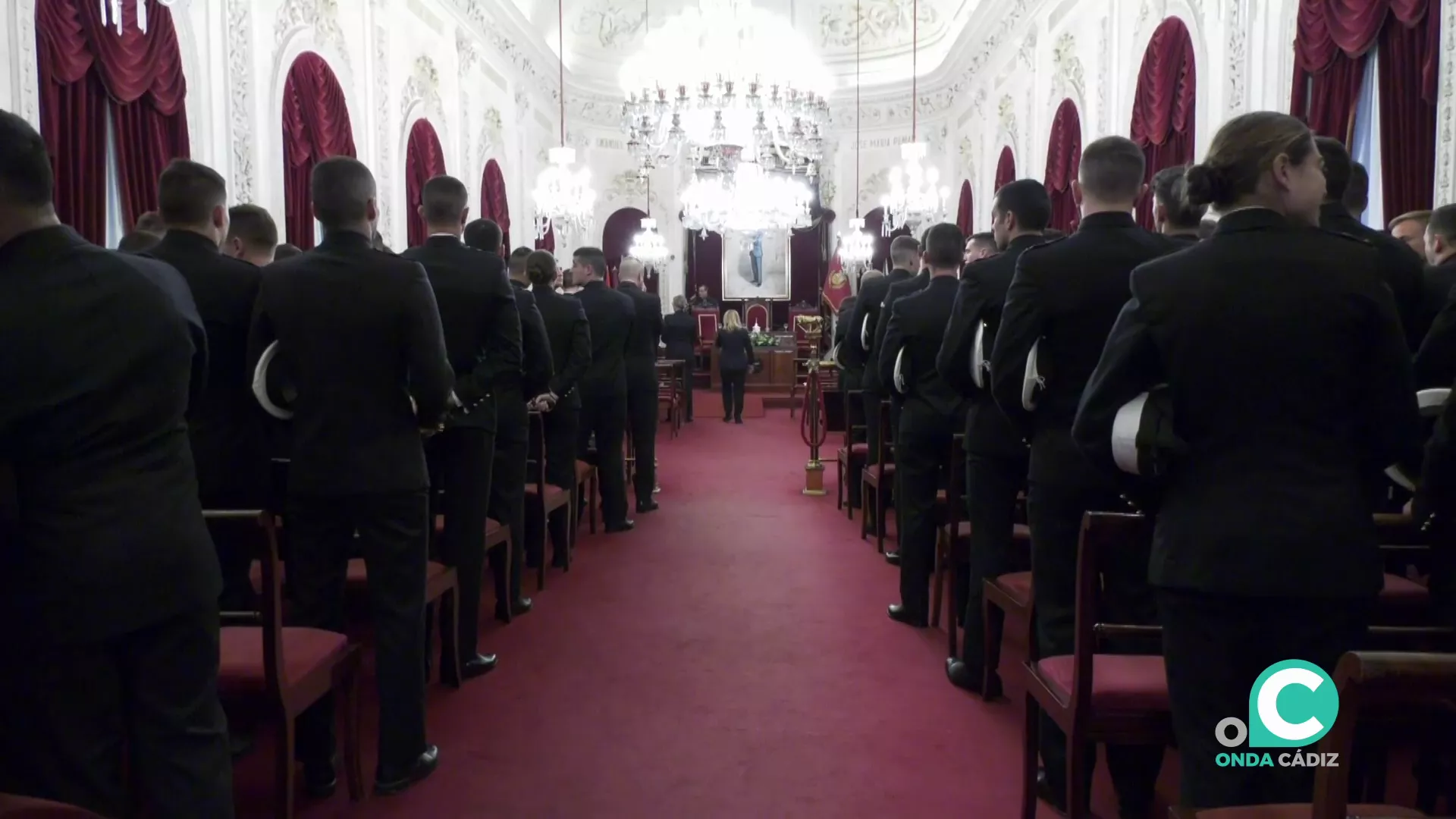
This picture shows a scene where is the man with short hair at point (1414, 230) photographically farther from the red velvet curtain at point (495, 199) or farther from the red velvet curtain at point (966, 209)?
the red velvet curtain at point (966, 209)

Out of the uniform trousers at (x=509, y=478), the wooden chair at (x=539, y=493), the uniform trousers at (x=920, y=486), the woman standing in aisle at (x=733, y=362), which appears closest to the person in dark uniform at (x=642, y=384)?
the wooden chair at (x=539, y=493)

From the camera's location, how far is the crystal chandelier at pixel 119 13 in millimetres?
4852

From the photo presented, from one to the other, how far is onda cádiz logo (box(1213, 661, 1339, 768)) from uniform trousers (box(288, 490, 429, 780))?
2070 millimetres

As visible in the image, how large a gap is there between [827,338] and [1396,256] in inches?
515

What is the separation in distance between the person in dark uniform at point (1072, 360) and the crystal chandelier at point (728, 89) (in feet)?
27.1

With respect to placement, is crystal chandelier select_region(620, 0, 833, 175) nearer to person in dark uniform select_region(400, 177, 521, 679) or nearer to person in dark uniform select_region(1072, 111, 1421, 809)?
person in dark uniform select_region(400, 177, 521, 679)

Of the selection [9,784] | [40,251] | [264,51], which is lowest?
[9,784]

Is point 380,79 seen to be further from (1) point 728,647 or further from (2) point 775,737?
(2) point 775,737

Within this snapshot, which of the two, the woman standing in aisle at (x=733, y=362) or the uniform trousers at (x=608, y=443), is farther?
the woman standing in aisle at (x=733, y=362)

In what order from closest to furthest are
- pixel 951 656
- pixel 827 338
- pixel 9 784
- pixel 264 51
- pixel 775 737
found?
pixel 9 784
pixel 775 737
pixel 951 656
pixel 264 51
pixel 827 338

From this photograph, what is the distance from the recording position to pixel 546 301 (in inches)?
213

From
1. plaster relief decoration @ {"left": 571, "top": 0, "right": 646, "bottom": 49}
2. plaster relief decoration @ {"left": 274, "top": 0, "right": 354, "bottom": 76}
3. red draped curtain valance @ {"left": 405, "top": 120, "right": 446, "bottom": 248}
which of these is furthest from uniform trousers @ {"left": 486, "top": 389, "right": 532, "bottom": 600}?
plaster relief decoration @ {"left": 571, "top": 0, "right": 646, "bottom": 49}

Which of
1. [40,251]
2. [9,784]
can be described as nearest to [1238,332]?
[40,251]

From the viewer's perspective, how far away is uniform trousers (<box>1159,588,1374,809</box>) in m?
1.79
